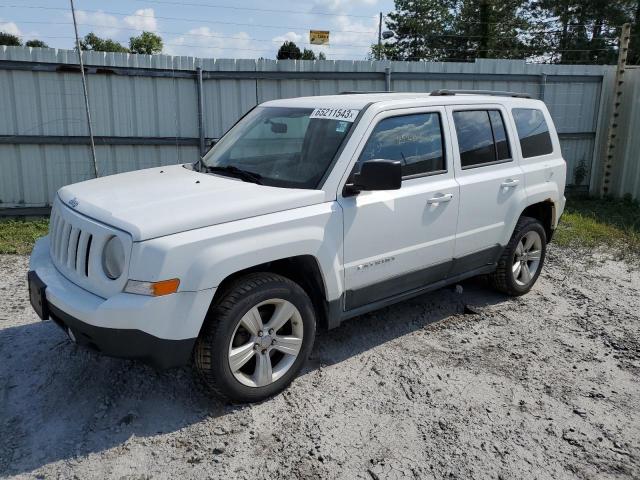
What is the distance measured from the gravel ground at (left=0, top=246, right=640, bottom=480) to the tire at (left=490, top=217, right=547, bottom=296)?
0.49 metres

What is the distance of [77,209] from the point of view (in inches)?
137

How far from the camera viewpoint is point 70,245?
3418 millimetres

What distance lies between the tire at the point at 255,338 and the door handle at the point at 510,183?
2.22m

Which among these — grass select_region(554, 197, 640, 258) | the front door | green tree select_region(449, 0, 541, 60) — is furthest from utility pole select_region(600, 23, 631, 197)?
green tree select_region(449, 0, 541, 60)

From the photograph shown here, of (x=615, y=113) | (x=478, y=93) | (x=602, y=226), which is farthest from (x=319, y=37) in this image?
(x=478, y=93)

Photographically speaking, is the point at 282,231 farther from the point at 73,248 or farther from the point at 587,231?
the point at 587,231

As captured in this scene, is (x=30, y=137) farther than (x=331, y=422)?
Yes

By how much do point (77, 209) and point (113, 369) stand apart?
3.88 ft

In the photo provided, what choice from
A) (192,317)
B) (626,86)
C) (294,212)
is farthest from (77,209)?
(626,86)

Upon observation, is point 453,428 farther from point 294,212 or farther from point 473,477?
point 294,212

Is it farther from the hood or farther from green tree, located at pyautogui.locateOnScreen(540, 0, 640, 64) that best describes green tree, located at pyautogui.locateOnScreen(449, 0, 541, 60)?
the hood

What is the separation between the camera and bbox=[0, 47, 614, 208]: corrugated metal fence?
8.09m

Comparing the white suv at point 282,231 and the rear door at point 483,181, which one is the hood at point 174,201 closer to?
the white suv at point 282,231

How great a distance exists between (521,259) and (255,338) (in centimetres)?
311
